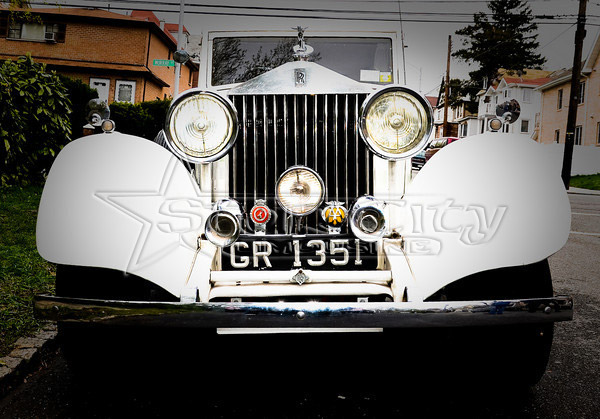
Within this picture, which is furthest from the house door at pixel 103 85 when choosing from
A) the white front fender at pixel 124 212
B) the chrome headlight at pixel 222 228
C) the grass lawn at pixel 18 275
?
the chrome headlight at pixel 222 228

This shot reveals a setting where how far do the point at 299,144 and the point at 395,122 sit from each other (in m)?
0.55

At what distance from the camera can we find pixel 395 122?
271 cm

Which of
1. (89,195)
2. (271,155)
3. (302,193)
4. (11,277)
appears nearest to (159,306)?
(89,195)

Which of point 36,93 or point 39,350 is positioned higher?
point 36,93

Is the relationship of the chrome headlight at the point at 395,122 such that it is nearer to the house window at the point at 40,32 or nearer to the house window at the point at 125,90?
the house window at the point at 125,90

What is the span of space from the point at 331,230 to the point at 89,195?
1.19 meters

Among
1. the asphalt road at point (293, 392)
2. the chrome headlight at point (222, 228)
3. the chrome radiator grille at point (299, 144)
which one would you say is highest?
the chrome radiator grille at point (299, 144)

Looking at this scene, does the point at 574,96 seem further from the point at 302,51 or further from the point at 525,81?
the point at 525,81

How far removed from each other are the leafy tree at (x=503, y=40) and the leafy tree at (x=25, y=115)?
44.4 metres

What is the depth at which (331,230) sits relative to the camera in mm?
2736

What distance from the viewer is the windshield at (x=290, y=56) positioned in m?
3.54

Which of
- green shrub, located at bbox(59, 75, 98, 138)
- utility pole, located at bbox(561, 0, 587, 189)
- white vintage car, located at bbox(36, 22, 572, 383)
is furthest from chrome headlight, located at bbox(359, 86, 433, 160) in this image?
utility pole, located at bbox(561, 0, 587, 189)

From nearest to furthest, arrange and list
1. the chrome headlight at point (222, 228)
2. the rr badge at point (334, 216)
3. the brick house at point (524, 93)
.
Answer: the chrome headlight at point (222, 228)
the rr badge at point (334, 216)
the brick house at point (524, 93)

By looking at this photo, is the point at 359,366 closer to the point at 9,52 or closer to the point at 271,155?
the point at 271,155
